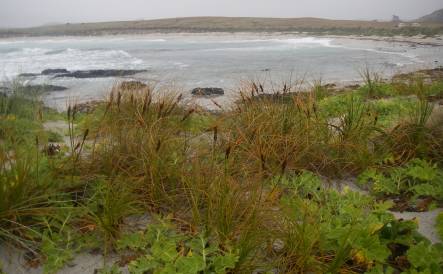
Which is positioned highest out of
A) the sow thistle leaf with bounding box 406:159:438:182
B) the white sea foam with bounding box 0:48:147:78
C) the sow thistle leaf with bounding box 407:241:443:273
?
the white sea foam with bounding box 0:48:147:78

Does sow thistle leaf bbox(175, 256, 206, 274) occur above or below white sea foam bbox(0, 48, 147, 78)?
below

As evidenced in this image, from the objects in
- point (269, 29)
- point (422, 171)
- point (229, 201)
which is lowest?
point (422, 171)

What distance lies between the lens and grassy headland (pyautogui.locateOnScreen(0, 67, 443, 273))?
211 cm

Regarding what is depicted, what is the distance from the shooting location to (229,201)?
222 centimetres

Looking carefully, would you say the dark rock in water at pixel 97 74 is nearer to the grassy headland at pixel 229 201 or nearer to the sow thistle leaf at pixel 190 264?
the grassy headland at pixel 229 201

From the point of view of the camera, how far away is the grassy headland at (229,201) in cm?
211

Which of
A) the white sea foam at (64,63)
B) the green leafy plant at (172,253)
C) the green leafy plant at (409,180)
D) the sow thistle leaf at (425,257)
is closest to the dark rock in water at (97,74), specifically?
the white sea foam at (64,63)

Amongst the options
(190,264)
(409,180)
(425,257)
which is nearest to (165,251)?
(190,264)

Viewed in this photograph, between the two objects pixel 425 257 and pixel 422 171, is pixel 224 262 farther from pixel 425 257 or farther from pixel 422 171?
pixel 422 171

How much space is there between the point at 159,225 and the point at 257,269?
2.07 ft

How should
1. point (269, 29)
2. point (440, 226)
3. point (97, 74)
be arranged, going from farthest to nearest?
point (269, 29) → point (97, 74) → point (440, 226)

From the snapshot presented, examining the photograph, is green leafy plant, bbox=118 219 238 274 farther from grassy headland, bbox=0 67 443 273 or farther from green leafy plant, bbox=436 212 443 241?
green leafy plant, bbox=436 212 443 241

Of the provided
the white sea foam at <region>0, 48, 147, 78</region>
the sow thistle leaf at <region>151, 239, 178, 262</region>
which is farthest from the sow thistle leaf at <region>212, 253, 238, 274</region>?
the white sea foam at <region>0, 48, 147, 78</region>

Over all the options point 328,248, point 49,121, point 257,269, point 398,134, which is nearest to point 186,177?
point 257,269
